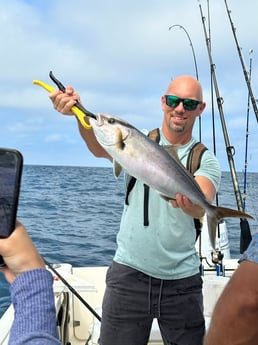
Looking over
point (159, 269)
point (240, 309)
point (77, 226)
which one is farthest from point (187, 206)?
point (77, 226)

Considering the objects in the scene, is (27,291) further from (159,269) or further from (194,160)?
(194,160)

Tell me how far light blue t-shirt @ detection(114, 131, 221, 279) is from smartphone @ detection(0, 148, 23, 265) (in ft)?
4.63

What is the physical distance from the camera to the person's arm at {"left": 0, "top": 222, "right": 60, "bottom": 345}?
956mm

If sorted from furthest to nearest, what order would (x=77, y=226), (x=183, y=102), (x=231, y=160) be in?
1. (x=77, y=226)
2. (x=231, y=160)
3. (x=183, y=102)

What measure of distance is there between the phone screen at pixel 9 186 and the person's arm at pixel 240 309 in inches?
19.1

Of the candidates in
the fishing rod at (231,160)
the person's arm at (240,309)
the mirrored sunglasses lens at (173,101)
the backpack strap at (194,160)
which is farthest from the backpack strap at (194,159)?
the person's arm at (240,309)

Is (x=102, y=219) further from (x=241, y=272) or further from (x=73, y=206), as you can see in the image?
(x=241, y=272)

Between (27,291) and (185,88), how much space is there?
1744 mm

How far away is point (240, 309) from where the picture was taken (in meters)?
Result: 0.95

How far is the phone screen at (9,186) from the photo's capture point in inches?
38.9

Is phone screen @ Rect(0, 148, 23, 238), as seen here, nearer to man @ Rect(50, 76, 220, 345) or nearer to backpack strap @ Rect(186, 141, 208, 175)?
man @ Rect(50, 76, 220, 345)

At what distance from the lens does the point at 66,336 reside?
11.7ft

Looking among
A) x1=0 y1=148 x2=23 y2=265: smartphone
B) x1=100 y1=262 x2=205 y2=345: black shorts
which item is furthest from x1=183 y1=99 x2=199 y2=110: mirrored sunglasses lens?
x1=0 y1=148 x2=23 y2=265: smartphone

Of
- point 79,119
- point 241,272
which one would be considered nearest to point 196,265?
point 79,119
